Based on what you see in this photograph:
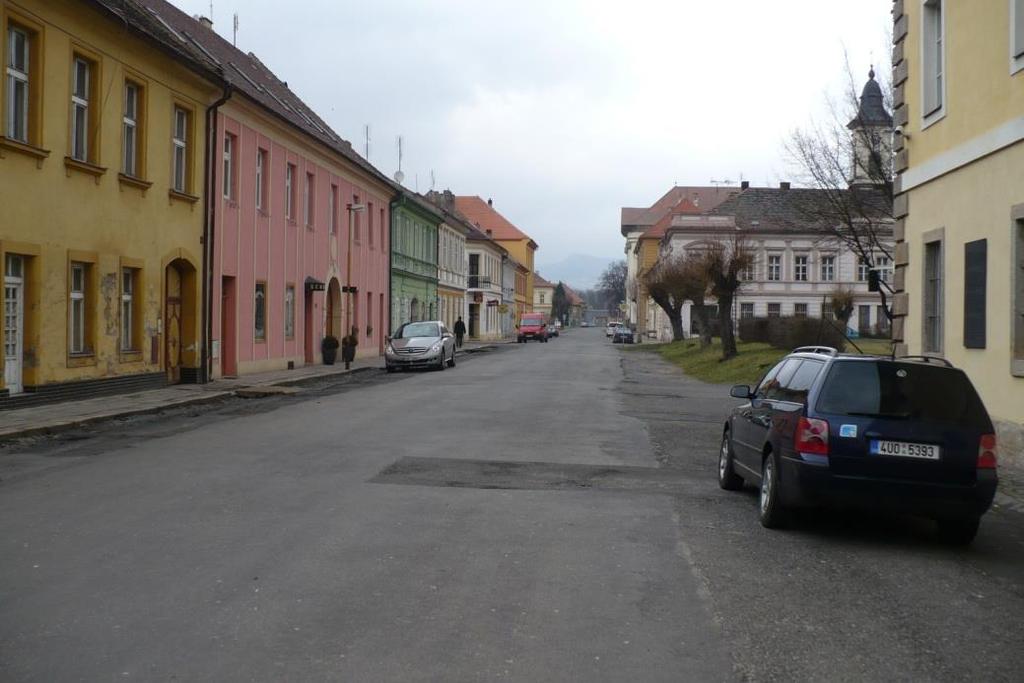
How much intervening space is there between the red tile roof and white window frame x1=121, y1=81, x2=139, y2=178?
91769mm

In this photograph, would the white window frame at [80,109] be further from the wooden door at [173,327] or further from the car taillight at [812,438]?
the car taillight at [812,438]

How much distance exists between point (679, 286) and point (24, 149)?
36632 millimetres

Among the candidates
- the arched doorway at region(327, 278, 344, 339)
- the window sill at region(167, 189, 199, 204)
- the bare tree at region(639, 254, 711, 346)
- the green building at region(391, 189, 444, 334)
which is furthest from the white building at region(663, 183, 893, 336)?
the window sill at region(167, 189, 199, 204)

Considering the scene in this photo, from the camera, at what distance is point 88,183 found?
755 inches

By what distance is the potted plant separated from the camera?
114 feet

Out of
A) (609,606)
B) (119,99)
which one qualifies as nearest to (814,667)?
(609,606)

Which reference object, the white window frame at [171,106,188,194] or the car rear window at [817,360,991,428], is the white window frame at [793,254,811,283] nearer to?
the white window frame at [171,106,188,194]

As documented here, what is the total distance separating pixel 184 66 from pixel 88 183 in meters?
5.04

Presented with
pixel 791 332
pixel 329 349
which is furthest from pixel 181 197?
pixel 791 332

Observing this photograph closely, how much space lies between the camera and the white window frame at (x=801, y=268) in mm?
76812

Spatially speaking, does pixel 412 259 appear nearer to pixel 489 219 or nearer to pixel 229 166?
pixel 229 166

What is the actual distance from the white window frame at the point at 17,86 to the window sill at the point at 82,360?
3946mm

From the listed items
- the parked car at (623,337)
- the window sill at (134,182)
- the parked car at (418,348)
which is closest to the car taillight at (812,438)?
the window sill at (134,182)

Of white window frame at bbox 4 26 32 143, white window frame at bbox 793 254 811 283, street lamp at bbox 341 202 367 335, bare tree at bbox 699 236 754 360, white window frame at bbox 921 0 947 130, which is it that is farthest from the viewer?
white window frame at bbox 793 254 811 283
